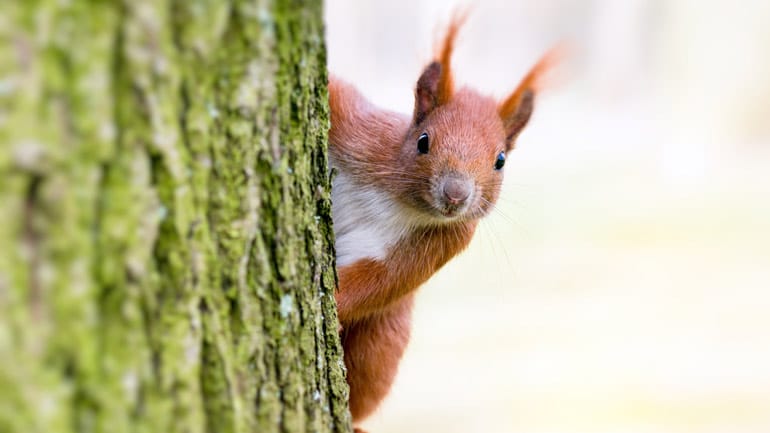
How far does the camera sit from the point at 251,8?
1059 millimetres

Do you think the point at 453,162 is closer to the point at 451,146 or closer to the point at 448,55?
the point at 451,146

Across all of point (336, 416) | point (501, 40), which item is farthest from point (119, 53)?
point (501, 40)

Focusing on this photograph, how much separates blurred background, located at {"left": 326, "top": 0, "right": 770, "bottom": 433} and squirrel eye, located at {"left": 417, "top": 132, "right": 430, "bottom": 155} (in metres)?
0.30

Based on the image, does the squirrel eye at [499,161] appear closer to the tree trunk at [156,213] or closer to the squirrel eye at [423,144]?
the squirrel eye at [423,144]

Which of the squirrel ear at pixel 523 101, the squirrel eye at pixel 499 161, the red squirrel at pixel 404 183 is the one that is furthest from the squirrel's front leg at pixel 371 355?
the squirrel ear at pixel 523 101

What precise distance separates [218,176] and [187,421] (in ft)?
1.10

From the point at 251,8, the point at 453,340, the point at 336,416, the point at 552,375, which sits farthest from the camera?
the point at 453,340

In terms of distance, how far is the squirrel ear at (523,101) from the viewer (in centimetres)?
239

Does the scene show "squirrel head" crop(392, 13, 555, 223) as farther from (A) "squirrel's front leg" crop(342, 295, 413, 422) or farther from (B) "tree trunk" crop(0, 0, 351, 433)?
(B) "tree trunk" crop(0, 0, 351, 433)

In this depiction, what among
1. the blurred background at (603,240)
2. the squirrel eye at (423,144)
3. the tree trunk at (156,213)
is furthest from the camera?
the blurred background at (603,240)

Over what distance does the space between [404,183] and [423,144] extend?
0.12m

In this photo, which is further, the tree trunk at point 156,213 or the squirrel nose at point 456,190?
the squirrel nose at point 456,190

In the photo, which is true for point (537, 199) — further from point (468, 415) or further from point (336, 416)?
point (336, 416)

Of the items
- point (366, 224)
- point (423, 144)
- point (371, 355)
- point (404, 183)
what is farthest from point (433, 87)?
point (371, 355)
